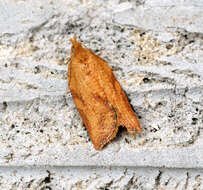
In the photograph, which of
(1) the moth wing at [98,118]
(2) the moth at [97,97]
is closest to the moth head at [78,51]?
(2) the moth at [97,97]

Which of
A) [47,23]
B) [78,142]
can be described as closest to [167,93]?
[78,142]

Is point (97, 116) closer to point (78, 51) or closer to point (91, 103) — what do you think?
point (91, 103)

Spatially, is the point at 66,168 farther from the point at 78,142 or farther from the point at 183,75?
the point at 183,75

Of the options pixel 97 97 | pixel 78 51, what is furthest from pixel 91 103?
pixel 78 51

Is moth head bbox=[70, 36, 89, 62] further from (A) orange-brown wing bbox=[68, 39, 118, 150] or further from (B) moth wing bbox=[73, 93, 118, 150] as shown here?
(B) moth wing bbox=[73, 93, 118, 150]

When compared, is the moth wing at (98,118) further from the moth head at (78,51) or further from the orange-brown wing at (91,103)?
the moth head at (78,51)
